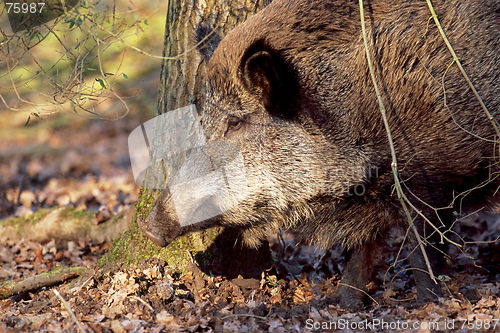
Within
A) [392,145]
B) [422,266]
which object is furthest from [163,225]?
[422,266]

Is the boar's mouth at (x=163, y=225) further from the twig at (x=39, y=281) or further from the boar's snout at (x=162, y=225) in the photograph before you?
the twig at (x=39, y=281)

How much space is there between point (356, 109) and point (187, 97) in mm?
1692

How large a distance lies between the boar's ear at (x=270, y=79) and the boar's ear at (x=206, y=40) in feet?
2.42

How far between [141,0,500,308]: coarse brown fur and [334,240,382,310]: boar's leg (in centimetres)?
64

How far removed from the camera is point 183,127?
489 centimetres

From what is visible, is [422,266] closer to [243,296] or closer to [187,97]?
[243,296]

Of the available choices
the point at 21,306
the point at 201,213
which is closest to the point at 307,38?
the point at 201,213

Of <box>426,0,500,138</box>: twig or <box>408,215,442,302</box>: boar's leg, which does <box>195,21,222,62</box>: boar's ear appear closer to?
<box>426,0,500,138</box>: twig

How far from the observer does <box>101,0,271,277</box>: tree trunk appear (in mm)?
4879

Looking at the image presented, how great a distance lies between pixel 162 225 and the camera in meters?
4.18

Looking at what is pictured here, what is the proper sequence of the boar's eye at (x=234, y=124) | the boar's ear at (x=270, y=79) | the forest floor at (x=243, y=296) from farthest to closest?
the boar's eye at (x=234, y=124) < the boar's ear at (x=270, y=79) < the forest floor at (x=243, y=296)

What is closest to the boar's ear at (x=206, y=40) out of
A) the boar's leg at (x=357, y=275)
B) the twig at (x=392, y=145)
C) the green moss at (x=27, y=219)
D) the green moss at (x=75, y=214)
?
the twig at (x=392, y=145)

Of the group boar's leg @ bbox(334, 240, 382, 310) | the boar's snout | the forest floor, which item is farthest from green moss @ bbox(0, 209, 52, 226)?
boar's leg @ bbox(334, 240, 382, 310)

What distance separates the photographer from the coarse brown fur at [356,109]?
4094mm
